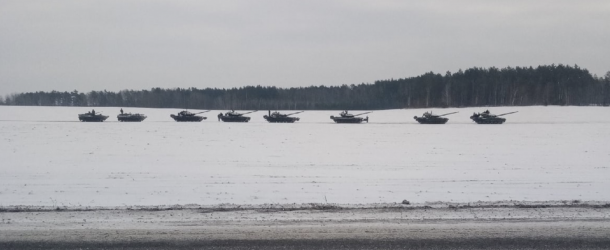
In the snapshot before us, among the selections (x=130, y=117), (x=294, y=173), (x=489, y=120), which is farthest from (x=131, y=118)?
(x=294, y=173)

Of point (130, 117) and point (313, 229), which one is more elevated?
point (130, 117)

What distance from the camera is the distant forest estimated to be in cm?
10306

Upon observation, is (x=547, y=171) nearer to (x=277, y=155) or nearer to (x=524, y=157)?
(x=524, y=157)

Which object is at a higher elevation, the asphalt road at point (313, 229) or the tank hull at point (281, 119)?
the tank hull at point (281, 119)

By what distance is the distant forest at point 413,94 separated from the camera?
103062mm

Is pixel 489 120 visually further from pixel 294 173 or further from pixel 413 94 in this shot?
pixel 413 94

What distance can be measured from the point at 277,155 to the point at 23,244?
1412 cm

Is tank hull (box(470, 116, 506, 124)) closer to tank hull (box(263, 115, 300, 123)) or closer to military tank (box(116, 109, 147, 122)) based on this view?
tank hull (box(263, 115, 300, 123))

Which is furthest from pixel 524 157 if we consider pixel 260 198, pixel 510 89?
pixel 510 89

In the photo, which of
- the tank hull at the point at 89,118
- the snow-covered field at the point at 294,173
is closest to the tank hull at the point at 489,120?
the snow-covered field at the point at 294,173

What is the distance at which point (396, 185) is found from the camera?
12.6 metres

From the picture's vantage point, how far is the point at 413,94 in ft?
390

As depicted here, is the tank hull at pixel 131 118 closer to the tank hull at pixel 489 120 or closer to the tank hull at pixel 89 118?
the tank hull at pixel 89 118

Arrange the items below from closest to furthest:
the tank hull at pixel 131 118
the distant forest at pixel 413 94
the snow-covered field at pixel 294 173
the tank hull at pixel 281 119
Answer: the snow-covered field at pixel 294 173 < the tank hull at pixel 131 118 < the tank hull at pixel 281 119 < the distant forest at pixel 413 94
